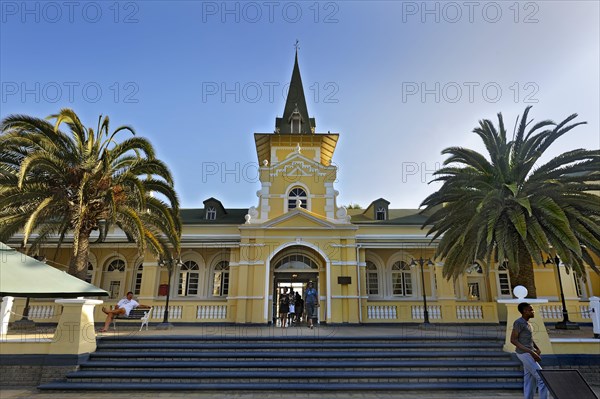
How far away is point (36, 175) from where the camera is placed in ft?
40.7

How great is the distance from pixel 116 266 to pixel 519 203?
20005 millimetres

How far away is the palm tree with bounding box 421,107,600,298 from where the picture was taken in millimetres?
11578

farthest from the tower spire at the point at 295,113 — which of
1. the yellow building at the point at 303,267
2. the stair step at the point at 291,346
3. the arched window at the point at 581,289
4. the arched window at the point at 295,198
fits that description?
the arched window at the point at 581,289

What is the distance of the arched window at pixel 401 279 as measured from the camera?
2017 cm

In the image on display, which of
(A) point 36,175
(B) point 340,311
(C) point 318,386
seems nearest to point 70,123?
(A) point 36,175

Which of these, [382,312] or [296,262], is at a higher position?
[296,262]

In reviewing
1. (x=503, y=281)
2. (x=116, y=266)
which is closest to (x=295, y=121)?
(x=116, y=266)

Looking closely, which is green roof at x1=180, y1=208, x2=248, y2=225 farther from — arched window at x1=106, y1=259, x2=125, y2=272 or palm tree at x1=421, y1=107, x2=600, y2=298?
palm tree at x1=421, y1=107, x2=600, y2=298

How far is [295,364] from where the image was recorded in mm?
9102

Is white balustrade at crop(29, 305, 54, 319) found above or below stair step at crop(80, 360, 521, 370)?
above

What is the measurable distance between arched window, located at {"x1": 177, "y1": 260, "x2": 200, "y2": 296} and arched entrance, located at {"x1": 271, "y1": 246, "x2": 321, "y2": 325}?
15.8 feet

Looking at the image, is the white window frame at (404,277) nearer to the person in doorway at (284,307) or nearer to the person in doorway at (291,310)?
the person in doorway at (291,310)

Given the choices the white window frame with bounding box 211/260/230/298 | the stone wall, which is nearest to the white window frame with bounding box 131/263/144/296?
the white window frame with bounding box 211/260/230/298

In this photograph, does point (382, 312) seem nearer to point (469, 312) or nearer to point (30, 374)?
point (469, 312)
